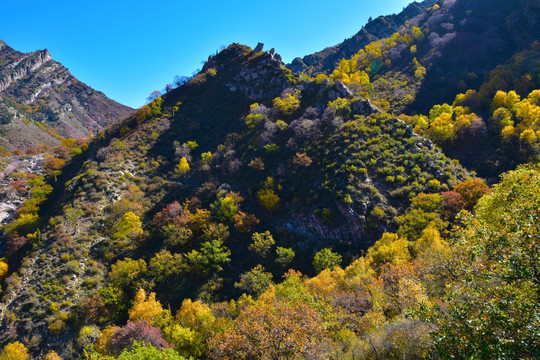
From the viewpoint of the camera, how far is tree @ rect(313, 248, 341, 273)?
122 ft

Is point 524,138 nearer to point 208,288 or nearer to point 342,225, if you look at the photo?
point 342,225

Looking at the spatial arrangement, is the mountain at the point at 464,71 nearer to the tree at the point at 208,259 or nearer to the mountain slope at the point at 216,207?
the mountain slope at the point at 216,207

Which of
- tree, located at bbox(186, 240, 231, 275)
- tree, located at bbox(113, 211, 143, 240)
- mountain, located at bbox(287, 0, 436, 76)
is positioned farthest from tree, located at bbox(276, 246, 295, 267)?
mountain, located at bbox(287, 0, 436, 76)

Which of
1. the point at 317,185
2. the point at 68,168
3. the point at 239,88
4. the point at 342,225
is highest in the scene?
the point at 239,88

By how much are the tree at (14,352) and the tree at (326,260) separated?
4046 centimetres

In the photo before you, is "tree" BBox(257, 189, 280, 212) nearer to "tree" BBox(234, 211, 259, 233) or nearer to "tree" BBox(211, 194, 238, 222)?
"tree" BBox(234, 211, 259, 233)

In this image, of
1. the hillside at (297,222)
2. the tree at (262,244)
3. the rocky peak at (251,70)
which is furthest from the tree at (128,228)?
the rocky peak at (251,70)

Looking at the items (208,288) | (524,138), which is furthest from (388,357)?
(524,138)

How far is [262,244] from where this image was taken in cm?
4328

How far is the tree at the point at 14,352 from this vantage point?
30508mm

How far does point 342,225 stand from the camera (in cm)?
4325

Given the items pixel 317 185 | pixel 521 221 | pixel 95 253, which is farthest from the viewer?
pixel 317 185

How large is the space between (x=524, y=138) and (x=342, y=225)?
40888 mm

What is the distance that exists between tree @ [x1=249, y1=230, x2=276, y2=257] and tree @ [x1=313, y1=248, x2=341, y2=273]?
901 cm
